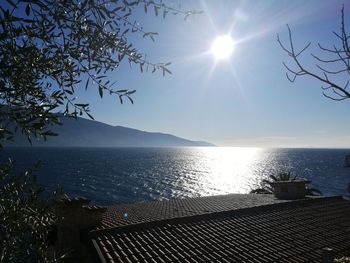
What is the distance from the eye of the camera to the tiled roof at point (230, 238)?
13539 mm

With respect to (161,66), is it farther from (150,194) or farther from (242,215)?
(150,194)

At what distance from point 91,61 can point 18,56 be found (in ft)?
3.77

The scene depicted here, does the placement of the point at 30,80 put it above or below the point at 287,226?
above

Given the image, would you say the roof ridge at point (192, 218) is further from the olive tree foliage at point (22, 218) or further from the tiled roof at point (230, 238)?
the olive tree foliage at point (22, 218)

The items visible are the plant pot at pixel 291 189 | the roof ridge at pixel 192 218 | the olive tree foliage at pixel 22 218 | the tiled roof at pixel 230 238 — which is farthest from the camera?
the plant pot at pixel 291 189

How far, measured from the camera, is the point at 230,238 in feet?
51.0

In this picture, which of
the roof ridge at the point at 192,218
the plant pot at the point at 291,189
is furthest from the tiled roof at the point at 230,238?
the plant pot at the point at 291,189

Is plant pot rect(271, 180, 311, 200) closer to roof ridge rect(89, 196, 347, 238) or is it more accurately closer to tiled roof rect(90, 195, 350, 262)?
roof ridge rect(89, 196, 347, 238)

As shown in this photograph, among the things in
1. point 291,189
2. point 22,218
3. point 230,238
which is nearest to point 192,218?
point 230,238

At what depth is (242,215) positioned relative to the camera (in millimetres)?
19156

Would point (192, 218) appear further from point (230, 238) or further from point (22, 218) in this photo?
point (22, 218)

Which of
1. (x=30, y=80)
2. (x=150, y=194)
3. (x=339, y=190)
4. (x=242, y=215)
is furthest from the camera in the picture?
(x=339, y=190)

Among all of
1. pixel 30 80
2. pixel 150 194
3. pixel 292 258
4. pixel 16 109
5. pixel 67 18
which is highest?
pixel 67 18

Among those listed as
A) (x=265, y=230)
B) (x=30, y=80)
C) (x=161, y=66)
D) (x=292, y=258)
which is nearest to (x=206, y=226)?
(x=265, y=230)
